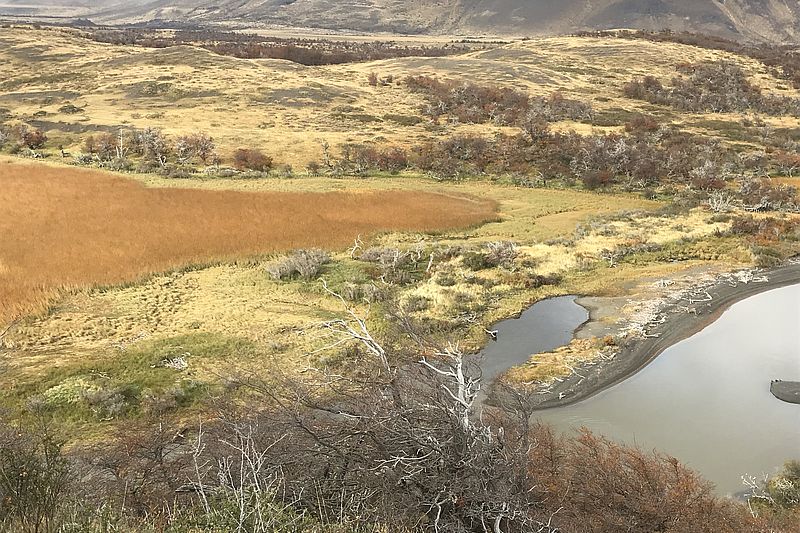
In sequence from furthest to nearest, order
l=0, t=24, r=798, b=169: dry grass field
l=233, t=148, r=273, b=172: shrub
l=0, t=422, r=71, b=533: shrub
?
l=0, t=24, r=798, b=169: dry grass field < l=233, t=148, r=273, b=172: shrub < l=0, t=422, r=71, b=533: shrub

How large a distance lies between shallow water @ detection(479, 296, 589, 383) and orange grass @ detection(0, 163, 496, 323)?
9511 millimetres

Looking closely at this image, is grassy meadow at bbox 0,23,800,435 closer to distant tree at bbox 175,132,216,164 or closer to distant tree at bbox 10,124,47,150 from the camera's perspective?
distant tree at bbox 175,132,216,164

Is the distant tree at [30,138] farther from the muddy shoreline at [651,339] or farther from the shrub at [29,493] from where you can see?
the shrub at [29,493]

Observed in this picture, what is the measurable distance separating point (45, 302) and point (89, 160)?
24997mm

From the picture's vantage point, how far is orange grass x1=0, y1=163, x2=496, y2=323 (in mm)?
20250

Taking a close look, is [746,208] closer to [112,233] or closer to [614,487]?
[614,487]

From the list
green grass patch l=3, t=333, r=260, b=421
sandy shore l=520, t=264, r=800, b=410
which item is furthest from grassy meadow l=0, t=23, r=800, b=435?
sandy shore l=520, t=264, r=800, b=410

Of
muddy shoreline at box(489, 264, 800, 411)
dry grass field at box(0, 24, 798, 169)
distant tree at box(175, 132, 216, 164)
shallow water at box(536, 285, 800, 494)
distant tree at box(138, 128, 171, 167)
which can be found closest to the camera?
shallow water at box(536, 285, 800, 494)

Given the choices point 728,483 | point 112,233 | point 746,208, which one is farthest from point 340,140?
point 728,483

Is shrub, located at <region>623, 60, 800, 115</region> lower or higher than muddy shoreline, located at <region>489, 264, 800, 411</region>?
higher

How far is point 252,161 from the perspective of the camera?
130ft

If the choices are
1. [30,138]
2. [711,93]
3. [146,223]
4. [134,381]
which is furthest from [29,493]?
[711,93]

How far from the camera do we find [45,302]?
701 inches

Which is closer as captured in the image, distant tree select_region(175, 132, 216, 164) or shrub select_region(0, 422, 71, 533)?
shrub select_region(0, 422, 71, 533)
